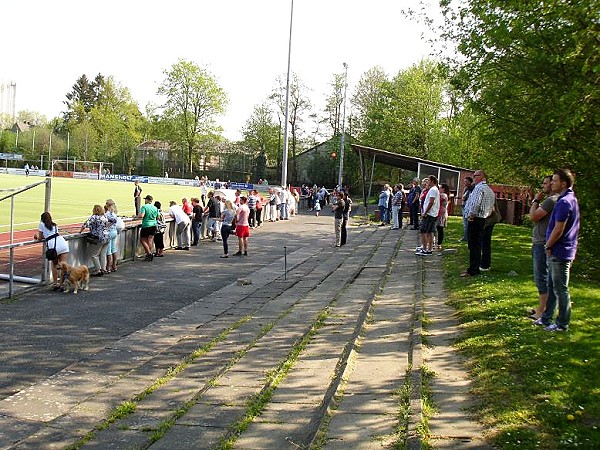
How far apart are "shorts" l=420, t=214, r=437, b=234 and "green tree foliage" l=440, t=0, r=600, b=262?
259 centimetres

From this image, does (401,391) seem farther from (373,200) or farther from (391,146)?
(391,146)

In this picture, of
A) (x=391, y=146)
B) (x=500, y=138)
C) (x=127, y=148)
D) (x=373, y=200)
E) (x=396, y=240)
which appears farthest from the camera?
(x=127, y=148)

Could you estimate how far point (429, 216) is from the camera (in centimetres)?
1523

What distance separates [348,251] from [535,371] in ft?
42.9

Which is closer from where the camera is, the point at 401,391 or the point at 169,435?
the point at 169,435

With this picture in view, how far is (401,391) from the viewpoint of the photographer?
5.75 metres

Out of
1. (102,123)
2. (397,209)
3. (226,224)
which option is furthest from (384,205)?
(102,123)

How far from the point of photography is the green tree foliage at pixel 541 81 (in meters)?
12.8

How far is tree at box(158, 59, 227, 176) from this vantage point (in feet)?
280

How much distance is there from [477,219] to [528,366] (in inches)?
241

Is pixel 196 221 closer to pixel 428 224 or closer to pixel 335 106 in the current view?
pixel 428 224

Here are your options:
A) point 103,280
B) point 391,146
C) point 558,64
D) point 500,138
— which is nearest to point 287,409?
point 103,280

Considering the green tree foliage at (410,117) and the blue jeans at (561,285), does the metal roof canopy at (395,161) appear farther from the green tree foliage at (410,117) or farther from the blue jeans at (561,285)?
the green tree foliage at (410,117)

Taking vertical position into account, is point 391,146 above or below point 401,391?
above
